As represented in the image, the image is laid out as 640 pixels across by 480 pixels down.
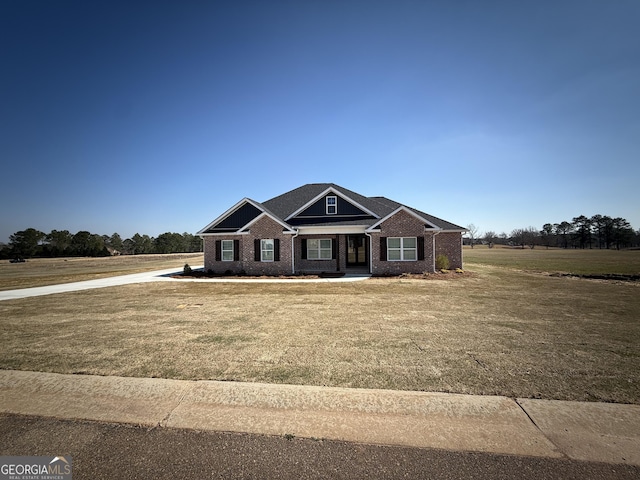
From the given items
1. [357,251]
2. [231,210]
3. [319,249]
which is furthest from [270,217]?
[357,251]

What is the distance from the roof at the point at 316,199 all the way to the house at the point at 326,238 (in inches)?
3.2

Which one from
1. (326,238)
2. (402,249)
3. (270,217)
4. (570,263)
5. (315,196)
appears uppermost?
(315,196)

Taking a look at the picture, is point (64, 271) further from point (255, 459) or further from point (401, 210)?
point (255, 459)

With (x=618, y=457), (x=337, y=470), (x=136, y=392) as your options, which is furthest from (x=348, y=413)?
(x=136, y=392)

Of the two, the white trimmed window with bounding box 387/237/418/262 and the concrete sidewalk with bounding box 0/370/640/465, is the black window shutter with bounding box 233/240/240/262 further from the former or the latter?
the concrete sidewalk with bounding box 0/370/640/465

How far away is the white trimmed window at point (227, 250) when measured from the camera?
2231cm

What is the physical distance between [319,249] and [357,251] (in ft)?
14.2

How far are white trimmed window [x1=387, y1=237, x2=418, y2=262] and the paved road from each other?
17308mm

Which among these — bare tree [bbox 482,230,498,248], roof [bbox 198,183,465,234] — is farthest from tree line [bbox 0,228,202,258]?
bare tree [bbox 482,230,498,248]

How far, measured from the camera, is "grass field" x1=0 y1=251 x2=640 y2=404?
4617mm

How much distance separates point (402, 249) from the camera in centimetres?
1980

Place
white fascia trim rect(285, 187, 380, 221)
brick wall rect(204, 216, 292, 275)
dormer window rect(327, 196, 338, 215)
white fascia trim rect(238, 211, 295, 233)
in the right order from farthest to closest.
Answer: dormer window rect(327, 196, 338, 215) → white fascia trim rect(285, 187, 380, 221) → brick wall rect(204, 216, 292, 275) → white fascia trim rect(238, 211, 295, 233)

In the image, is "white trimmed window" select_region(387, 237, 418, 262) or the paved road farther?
"white trimmed window" select_region(387, 237, 418, 262)

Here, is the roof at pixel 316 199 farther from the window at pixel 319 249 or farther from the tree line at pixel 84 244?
the tree line at pixel 84 244
